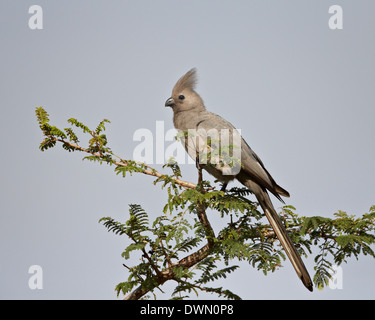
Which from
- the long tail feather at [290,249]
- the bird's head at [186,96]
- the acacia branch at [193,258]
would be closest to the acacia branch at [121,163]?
the acacia branch at [193,258]

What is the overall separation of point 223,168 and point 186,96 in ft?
3.88

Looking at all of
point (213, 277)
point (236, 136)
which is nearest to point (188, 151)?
point (236, 136)

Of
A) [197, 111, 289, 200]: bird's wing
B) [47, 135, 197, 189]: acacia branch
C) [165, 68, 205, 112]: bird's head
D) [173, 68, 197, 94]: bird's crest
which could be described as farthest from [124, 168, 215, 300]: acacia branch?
[173, 68, 197, 94]: bird's crest

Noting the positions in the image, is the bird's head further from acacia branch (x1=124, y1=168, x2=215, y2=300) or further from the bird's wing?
acacia branch (x1=124, y1=168, x2=215, y2=300)

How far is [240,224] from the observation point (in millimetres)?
3209

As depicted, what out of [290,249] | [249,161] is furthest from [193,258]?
[249,161]

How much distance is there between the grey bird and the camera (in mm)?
3183

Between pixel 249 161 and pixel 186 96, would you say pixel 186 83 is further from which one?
pixel 249 161

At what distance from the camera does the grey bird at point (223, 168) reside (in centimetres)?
318

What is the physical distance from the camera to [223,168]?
382 centimetres
